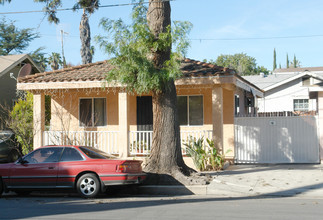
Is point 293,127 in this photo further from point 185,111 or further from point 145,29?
point 145,29

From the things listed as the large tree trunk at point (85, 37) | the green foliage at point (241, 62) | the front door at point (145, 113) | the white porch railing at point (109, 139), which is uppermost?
the green foliage at point (241, 62)

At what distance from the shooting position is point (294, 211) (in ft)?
26.4

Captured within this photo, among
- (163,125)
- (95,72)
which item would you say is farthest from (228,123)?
(95,72)

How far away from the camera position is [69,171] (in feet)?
35.1

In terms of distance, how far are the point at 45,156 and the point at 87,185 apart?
1520 mm

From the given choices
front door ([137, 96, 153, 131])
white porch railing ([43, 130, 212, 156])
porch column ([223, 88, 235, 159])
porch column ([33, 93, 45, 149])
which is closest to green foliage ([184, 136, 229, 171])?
white porch railing ([43, 130, 212, 156])

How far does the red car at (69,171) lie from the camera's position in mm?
10484

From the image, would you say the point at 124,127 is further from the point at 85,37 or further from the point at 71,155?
the point at 85,37

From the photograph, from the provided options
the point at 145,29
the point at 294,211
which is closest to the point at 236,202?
the point at 294,211

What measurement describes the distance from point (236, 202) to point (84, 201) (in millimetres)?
3642

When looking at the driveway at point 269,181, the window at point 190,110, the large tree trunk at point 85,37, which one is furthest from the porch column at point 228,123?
the large tree trunk at point 85,37

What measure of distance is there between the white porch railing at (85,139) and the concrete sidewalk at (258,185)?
4615 millimetres

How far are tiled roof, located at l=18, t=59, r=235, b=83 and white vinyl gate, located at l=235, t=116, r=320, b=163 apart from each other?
8.50ft

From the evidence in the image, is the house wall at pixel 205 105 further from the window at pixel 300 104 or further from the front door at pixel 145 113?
the window at pixel 300 104
